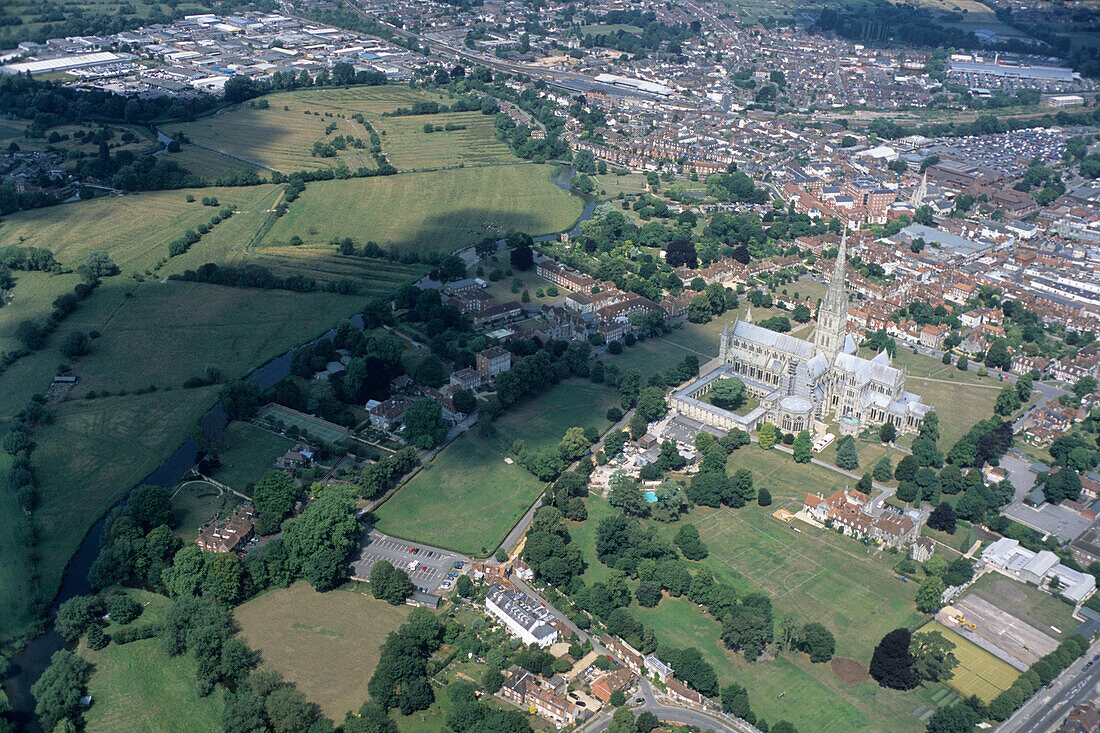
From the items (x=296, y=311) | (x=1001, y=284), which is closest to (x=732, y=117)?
(x=1001, y=284)

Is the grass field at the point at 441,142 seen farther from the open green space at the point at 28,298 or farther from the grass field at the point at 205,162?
the open green space at the point at 28,298

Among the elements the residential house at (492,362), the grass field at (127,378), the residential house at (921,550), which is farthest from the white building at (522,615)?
the residential house at (492,362)

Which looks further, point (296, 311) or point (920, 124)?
point (920, 124)

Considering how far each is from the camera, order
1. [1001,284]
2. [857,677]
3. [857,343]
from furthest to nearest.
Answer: [1001,284] → [857,343] → [857,677]

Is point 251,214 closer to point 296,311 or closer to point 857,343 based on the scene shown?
point 296,311

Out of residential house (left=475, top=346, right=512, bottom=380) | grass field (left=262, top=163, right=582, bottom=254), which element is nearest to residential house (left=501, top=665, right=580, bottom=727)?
residential house (left=475, top=346, right=512, bottom=380)
